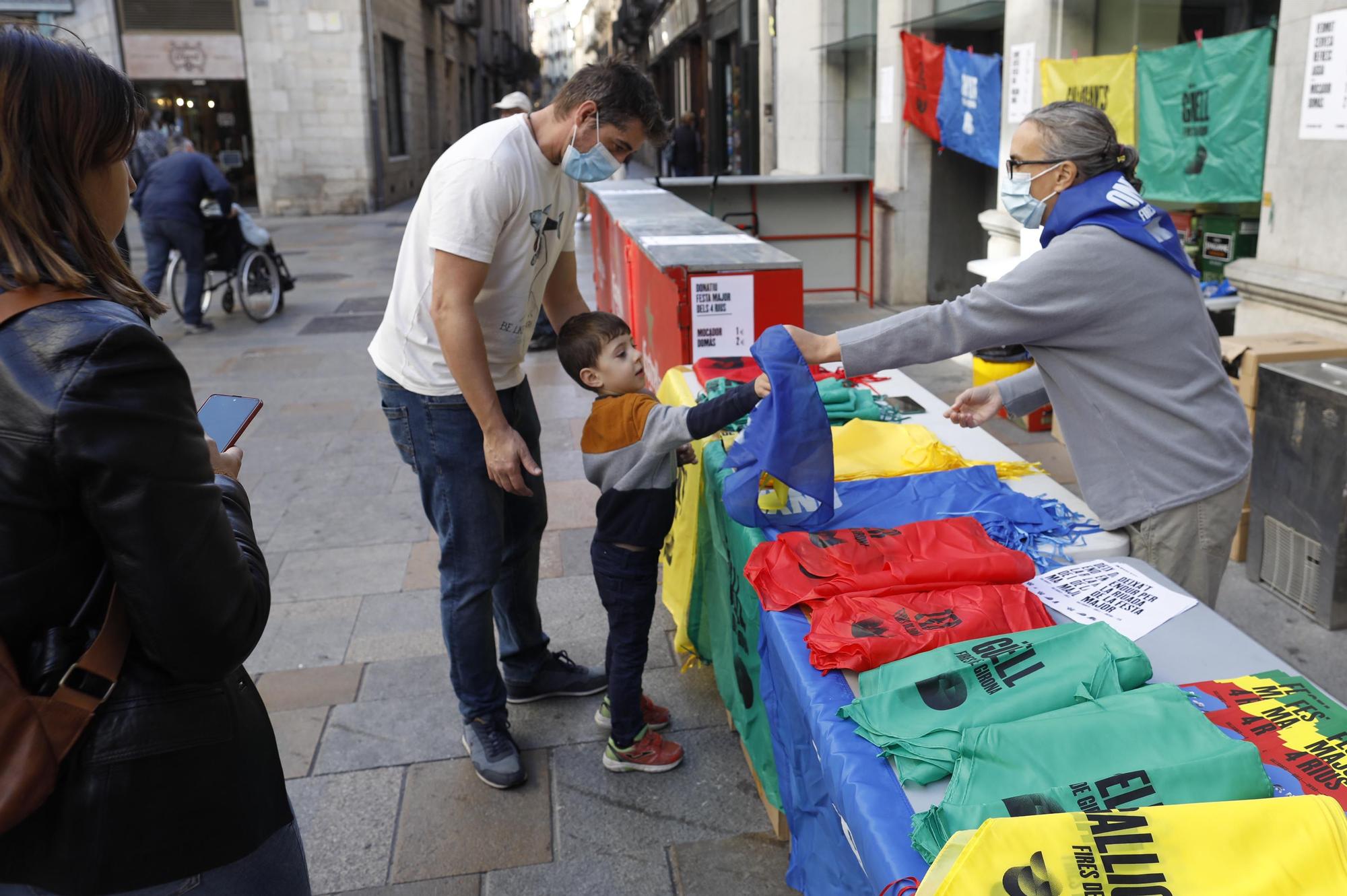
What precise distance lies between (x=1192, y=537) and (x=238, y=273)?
10.3 m

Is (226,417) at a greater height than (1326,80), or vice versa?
(1326,80)

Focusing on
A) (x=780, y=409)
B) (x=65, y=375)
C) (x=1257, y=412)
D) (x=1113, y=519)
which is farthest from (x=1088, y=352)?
(x=1257, y=412)

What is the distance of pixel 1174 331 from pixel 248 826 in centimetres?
214

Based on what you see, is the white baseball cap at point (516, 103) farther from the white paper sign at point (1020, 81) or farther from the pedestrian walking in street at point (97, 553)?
the pedestrian walking in street at point (97, 553)

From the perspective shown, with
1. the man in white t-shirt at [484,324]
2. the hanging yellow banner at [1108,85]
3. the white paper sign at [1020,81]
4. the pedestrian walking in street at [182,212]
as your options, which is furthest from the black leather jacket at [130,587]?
the pedestrian walking in street at [182,212]

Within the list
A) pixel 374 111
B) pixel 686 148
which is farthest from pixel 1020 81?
pixel 374 111

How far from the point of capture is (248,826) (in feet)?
4.97

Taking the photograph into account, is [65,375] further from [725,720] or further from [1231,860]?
[725,720]

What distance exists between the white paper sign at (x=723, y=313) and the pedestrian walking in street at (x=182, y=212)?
7122 mm

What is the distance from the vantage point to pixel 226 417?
6.33 feet

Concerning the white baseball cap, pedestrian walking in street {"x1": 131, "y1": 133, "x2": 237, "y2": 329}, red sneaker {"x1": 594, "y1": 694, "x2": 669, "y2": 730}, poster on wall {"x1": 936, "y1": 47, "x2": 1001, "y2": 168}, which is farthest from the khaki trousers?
pedestrian walking in street {"x1": 131, "y1": 133, "x2": 237, "y2": 329}

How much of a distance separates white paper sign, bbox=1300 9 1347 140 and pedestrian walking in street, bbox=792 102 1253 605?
269 centimetres

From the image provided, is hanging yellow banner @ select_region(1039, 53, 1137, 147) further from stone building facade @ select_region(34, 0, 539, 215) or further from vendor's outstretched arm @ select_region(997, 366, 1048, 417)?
stone building facade @ select_region(34, 0, 539, 215)

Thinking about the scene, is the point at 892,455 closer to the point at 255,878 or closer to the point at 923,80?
the point at 255,878
